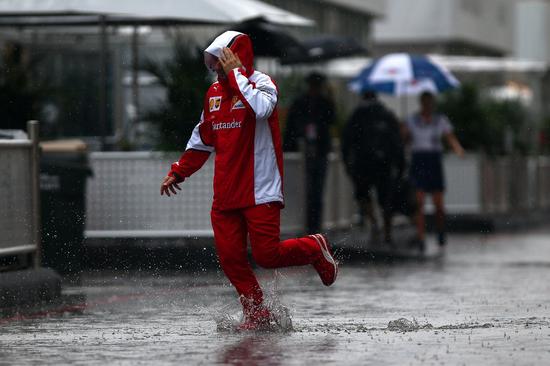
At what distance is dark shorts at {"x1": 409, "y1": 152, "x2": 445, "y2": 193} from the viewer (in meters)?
19.3

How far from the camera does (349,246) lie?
17.9 meters

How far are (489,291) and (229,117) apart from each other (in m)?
3.95

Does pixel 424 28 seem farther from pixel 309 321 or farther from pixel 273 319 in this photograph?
pixel 273 319

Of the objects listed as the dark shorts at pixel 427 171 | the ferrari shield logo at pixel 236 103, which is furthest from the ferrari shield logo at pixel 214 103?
the dark shorts at pixel 427 171

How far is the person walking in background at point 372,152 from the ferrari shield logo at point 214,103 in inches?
366

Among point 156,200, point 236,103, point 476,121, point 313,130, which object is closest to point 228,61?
point 236,103

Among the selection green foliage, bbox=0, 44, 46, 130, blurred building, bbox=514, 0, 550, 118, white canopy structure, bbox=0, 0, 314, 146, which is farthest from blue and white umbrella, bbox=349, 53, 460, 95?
blurred building, bbox=514, 0, 550, 118

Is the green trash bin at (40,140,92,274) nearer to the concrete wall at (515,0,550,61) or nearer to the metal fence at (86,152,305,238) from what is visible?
the metal fence at (86,152,305,238)

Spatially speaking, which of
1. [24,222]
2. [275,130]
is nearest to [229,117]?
[275,130]

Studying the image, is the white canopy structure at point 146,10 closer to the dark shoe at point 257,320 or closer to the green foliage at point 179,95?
the green foliage at point 179,95

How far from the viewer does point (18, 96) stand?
596 inches

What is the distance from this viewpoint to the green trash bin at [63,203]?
12.9 metres

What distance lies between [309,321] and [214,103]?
1.47 meters

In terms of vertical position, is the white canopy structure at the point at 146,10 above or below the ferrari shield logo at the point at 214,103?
above
